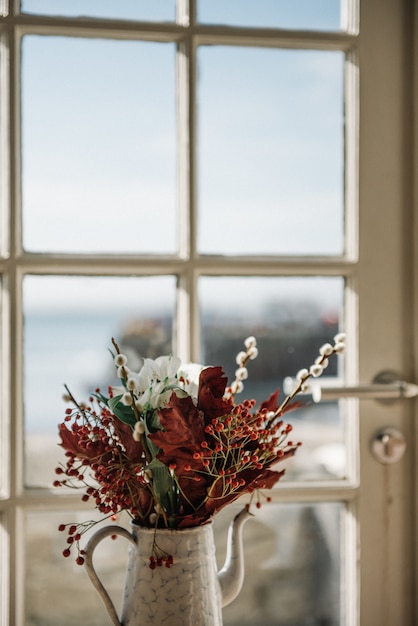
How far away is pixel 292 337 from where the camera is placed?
4.43 feet

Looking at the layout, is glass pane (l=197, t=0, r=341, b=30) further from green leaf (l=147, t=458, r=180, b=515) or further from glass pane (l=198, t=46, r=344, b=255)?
green leaf (l=147, t=458, r=180, b=515)

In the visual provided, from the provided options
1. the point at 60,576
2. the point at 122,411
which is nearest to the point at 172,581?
the point at 122,411

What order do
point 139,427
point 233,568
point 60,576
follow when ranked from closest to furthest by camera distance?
point 139,427
point 233,568
point 60,576

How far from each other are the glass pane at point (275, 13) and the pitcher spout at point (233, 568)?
793mm

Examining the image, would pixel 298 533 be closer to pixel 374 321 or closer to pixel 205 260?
pixel 374 321

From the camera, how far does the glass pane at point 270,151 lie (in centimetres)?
133

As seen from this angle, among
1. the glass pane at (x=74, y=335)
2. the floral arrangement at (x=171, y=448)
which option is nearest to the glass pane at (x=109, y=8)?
the glass pane at (x=74, y=335)

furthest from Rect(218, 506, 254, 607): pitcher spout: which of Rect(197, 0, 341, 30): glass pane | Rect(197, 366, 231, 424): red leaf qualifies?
Rect(197, 0, 341, 30): glass pane

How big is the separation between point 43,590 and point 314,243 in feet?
2.38

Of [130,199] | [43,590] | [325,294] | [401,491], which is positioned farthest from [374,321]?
[43,590]

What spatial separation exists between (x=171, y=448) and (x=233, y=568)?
0.25 metres

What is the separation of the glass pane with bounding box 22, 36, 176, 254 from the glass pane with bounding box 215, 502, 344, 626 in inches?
19.5

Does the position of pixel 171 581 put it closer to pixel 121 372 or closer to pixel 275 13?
pixel 121 372

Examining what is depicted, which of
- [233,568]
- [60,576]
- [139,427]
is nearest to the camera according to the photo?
[139,427]
